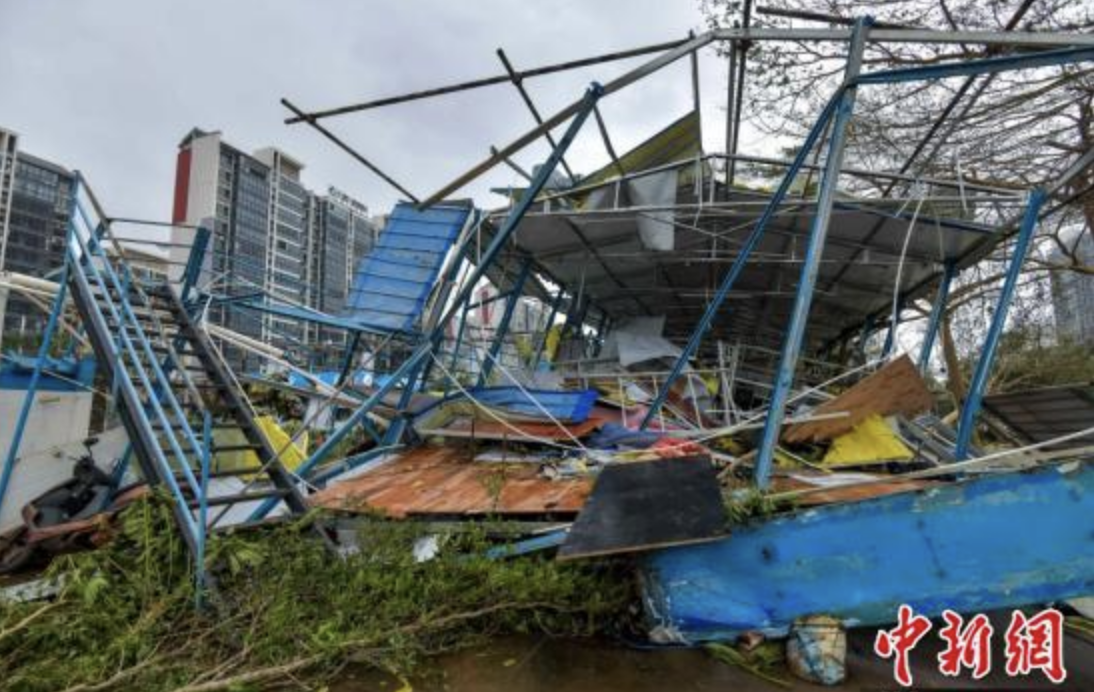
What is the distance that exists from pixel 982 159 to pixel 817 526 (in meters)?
7.29

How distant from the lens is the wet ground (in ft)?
9.70

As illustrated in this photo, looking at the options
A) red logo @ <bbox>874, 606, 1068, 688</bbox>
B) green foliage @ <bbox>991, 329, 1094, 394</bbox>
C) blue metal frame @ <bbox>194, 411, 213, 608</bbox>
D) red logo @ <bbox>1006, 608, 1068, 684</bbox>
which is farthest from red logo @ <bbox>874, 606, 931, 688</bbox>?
green foliage @ <bbox>991, 329, 1094, 394</bbox>

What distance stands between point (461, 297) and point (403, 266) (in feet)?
8.10

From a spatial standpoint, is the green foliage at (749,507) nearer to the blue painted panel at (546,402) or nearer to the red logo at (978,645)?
the red logo at (978,645)

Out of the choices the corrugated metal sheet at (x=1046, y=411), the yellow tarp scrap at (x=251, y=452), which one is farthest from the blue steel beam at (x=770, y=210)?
the corrugated metal sheet at (x=1046, y=411)

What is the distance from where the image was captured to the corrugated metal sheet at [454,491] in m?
3.95

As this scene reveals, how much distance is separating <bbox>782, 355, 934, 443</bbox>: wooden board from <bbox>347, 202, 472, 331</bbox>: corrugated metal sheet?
4.29 metres

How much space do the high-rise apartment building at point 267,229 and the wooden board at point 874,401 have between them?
719 centimetres

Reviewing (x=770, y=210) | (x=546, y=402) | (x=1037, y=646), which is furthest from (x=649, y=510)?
(x=770, y=210)

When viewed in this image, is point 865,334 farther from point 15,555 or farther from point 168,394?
point 15,555

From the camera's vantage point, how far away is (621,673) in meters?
3.13

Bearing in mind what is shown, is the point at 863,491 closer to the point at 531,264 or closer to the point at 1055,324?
the point at 531,264

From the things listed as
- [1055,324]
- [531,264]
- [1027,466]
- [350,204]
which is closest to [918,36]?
[1027,466]

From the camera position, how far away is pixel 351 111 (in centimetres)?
490
